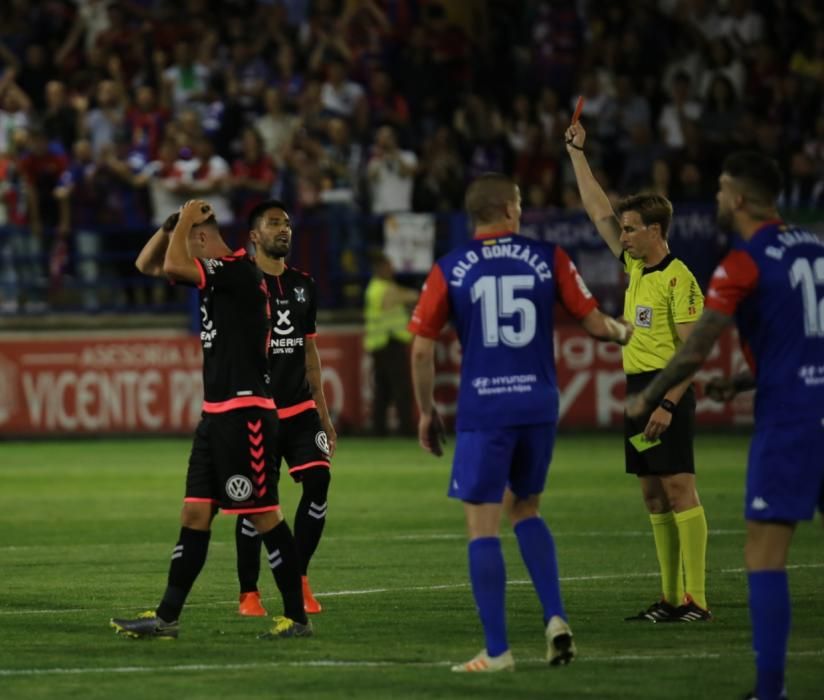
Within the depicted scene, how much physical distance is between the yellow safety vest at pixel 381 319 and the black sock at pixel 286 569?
15.1 m

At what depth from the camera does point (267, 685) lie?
27.8ft

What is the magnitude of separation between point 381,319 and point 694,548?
48.8ft

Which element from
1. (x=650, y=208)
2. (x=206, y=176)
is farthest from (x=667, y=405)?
(x=206, y=176)

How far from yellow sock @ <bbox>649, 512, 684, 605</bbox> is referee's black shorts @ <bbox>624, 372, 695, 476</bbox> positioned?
0.28m

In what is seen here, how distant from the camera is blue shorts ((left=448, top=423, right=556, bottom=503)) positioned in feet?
28.6

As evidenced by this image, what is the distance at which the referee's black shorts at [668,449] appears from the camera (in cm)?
1064

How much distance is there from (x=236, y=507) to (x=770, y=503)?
129 inches

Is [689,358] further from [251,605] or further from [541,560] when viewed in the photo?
[251,605]

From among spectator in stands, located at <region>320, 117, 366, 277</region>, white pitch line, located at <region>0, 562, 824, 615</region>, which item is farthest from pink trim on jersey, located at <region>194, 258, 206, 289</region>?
spectator in stands, located at <region>320, 117, 366, 277</region>

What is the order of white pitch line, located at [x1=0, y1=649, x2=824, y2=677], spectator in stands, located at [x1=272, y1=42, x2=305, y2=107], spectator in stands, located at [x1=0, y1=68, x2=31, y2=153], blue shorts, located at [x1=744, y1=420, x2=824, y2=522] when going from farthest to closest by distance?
1. spectator in stands, located at [x1=272, y1=42, x2=305, y2=107]
2. spectator in stands, located at [x1=0, y1=68, x2=31, y2=153]
3. white pitch line, located at [x1=0, y1=649, x2=824, y2=677]
4. blue shorts, located at [x1=744, y1=420, x2=824, y2=522]

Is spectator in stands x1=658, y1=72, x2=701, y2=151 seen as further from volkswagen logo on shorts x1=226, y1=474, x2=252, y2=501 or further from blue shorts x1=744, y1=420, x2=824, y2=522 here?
blue shorts x1=744, y1=420, x2=824, y2=522

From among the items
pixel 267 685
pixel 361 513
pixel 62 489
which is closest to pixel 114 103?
pixel 62 489

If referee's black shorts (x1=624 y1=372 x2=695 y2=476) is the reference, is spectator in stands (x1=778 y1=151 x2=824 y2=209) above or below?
above

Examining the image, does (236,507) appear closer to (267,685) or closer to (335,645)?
(335,645)
